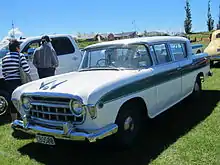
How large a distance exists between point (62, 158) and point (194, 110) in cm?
347

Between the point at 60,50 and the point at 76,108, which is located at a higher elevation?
the point at 60,50

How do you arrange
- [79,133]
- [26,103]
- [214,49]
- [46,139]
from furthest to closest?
[214,49] → [26,103] → [46,139] → [79,133]

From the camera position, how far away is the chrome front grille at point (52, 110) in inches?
175

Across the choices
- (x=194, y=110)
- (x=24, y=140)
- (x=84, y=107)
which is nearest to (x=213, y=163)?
(x=84, y=107)

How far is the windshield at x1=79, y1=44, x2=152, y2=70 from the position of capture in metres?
5.52

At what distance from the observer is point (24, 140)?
5887 mm

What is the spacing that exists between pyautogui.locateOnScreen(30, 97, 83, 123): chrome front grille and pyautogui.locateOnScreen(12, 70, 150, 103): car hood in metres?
0.14

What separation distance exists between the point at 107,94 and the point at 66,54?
5.06 metres

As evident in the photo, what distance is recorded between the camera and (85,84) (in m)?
4.61

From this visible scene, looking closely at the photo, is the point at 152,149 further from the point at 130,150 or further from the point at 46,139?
the point at 46,139

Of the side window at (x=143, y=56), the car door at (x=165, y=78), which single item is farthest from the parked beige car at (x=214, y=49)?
the side window at (x=143, y=56)

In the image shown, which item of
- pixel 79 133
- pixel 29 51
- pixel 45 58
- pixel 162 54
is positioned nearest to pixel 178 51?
pixel 162 54

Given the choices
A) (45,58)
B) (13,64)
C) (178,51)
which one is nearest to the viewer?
(13,64)

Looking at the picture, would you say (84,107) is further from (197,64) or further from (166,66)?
(197,64)
